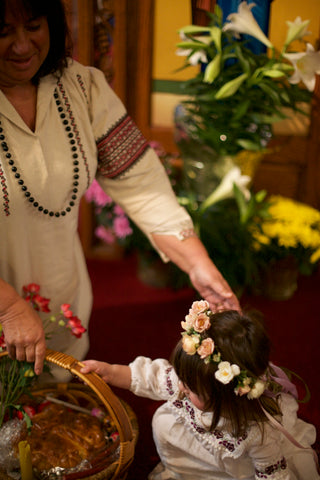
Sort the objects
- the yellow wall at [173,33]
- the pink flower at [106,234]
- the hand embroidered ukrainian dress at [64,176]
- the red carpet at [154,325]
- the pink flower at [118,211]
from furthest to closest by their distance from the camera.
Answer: the pink flower at [106,234] → the pink flower at [118,211] → the yellow wall at [173,33] → the red carpet at [154,325] → the hand embroidered ukrainian dress at [64,176]

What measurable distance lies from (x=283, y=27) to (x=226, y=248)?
3.35 feet

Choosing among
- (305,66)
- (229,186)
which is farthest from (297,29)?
(229,186)

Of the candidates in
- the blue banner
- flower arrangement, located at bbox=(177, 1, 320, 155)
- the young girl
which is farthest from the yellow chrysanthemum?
the young girl

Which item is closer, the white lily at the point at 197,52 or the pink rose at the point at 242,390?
the pink rose at the point at 242,390

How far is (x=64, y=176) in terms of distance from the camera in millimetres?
1431

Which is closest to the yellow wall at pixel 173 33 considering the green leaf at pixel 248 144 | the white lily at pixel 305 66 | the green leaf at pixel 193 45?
the green leaf at pixel 193 45

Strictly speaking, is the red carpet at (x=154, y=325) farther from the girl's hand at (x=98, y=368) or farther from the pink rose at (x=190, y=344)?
the pink rose at (x=190, y=344)

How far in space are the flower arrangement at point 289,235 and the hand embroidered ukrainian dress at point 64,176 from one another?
1.07m

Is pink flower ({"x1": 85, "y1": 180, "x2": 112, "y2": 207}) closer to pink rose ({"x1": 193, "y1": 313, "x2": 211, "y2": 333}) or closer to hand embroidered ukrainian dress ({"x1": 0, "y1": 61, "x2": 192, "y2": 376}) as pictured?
hand embroidered ukrainian dress ({"x1": 0, "y1": 61, "x2": 192, "y2": 376})

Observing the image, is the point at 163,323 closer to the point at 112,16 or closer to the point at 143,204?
the point at 143,204

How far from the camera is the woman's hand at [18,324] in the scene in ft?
4.09

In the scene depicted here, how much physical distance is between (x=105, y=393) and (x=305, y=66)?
1.51 meters

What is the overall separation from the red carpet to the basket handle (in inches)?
18.1

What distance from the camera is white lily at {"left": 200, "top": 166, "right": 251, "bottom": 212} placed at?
230cm
